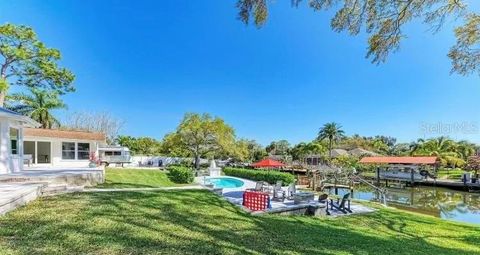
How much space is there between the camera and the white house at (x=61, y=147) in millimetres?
20789

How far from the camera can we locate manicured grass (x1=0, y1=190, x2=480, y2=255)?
4613 mm

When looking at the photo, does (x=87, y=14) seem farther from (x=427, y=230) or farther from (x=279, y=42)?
(x=427, y=230)

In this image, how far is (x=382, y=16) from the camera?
25.0 feet

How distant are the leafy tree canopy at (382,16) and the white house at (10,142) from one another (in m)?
10.0

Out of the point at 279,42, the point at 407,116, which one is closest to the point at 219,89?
the point at 279,42

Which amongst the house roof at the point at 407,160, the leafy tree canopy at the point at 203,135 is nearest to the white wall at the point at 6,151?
the leafy tree canopy at the point at 203,135

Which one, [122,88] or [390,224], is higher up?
[122,88]

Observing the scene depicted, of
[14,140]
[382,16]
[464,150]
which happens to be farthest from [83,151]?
[464,150]

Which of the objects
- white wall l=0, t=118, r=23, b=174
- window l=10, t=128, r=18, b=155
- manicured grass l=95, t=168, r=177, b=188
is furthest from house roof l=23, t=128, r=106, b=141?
white wall l=0, t=118, r=23, b=174

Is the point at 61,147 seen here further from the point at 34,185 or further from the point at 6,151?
the point at 34,185

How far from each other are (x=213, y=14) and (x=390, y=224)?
1602 cm

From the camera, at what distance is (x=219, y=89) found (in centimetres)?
3947

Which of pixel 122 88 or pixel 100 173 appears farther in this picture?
pixel 122 88

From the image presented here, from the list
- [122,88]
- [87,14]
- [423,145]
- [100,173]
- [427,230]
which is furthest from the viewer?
[423,145]
